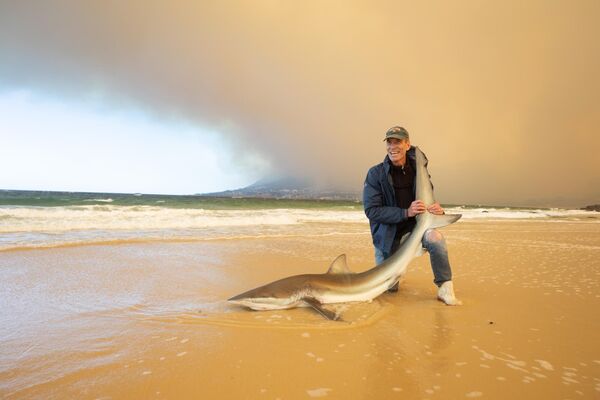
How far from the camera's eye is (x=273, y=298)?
3678 millimetres

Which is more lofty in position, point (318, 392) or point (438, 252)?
point (438, 252)

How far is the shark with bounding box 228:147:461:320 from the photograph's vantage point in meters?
3.71

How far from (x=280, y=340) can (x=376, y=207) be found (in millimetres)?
2049

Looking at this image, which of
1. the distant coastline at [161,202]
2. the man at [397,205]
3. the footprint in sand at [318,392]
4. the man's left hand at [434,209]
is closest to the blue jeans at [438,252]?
the man at [397,205]

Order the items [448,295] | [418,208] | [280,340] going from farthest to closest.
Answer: [448,295] → [418,208] → [280,340]

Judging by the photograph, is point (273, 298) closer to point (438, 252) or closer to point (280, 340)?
point (280, 340)

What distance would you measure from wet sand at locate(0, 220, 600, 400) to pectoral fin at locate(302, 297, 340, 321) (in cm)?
7

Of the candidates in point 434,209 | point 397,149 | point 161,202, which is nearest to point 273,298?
point 434,209

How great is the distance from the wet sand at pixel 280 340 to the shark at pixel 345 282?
128 millimetres

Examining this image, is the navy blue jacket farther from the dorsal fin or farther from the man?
the dorsal fin

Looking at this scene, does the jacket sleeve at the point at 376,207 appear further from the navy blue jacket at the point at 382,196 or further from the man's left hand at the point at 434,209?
the man's left hand at the point at 434,209

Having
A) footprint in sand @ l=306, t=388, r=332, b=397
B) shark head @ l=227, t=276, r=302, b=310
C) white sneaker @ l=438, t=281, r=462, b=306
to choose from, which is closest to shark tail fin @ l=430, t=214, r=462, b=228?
white sneaker @ l=438, t=281, r=462, b=306

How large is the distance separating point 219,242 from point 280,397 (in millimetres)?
7802

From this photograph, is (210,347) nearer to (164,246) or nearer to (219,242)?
(164,246)
